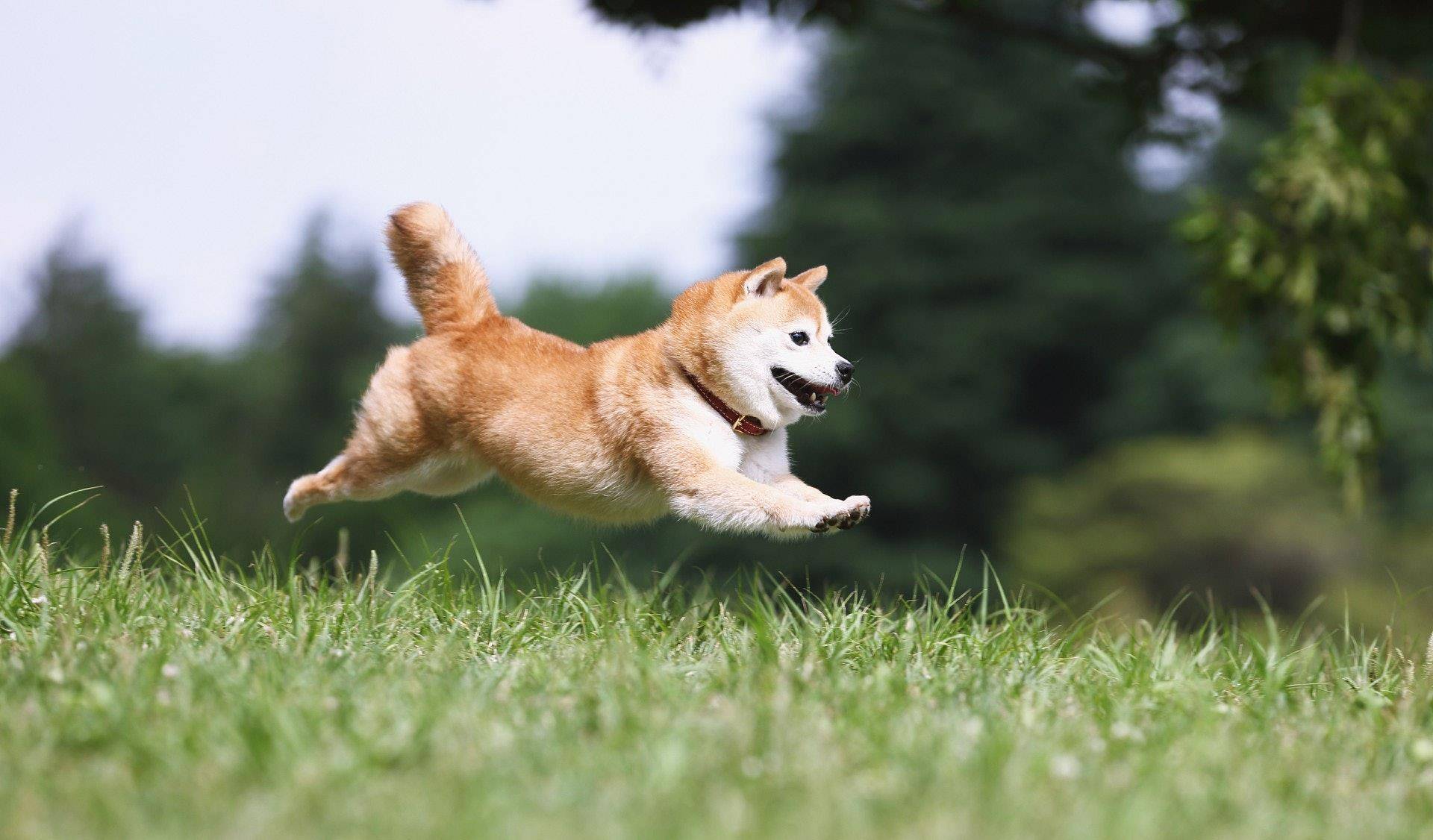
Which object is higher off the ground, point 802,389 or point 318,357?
point 802,389

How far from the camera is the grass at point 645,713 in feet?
9.59

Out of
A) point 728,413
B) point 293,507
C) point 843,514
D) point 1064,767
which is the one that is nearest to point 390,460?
point 293,507

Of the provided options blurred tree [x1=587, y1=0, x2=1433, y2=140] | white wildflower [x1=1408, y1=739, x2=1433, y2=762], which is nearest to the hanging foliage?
blurred tree [x1=587, y1=0, x2=1433, y2=140]

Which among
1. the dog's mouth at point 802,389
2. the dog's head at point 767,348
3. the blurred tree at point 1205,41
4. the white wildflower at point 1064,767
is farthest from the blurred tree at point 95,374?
the white wildflower at point 1064,767

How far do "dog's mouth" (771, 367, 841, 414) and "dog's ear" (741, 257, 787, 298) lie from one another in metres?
0.27

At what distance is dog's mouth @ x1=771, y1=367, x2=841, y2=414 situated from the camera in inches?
175

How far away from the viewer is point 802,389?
4.47 metres

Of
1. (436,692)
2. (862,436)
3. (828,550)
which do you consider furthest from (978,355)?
(436,692)

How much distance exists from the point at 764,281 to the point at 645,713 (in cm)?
162

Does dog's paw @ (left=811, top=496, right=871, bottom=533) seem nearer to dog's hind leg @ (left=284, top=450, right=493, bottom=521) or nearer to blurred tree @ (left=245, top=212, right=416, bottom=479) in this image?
dog's hind leg @ (left=284, top=450, right=493, bottom=521)

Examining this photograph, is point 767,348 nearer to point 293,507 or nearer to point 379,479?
point 379,479

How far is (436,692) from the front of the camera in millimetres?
3572

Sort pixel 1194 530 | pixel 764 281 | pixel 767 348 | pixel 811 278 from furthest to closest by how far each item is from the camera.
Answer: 1. pixel 1194 530
2. pixel 811 278
3. pixel 764 281
4. pixel 767 348

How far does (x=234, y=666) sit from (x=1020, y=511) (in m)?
23.2
